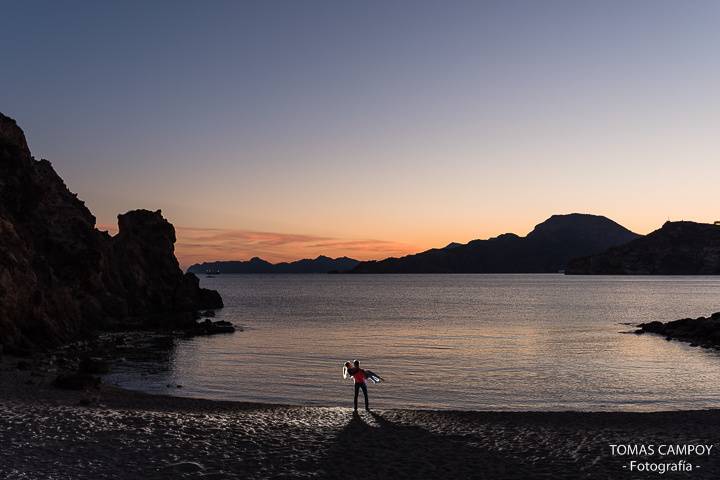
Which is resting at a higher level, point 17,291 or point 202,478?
point 17,291

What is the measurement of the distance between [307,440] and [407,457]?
392 centimetres

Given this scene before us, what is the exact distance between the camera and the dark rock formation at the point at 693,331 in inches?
2335

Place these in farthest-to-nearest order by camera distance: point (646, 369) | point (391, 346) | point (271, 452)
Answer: point (391, 346) → point (646, 369) → point (271, 452)

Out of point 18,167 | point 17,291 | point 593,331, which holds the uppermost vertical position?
point 18,167

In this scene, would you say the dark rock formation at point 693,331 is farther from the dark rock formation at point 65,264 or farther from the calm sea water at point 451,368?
the dark rock formation at point 65,264

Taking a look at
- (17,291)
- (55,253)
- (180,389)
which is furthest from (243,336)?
(180,389)

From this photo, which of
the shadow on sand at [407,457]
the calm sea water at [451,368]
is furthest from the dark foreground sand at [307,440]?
the calm sea water at [451,368]

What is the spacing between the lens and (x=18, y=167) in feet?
180

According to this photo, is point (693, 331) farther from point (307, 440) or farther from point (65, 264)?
point (65, 264)

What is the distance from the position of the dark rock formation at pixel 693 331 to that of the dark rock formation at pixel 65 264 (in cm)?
Answer: 6117

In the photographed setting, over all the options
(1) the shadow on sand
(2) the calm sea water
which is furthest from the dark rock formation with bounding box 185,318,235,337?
(1) the shadow on sand

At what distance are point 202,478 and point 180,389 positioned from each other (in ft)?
68.6

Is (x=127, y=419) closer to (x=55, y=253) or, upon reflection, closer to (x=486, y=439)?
(x=486, y=439)

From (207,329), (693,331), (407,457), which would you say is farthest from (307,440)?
(693,331)
